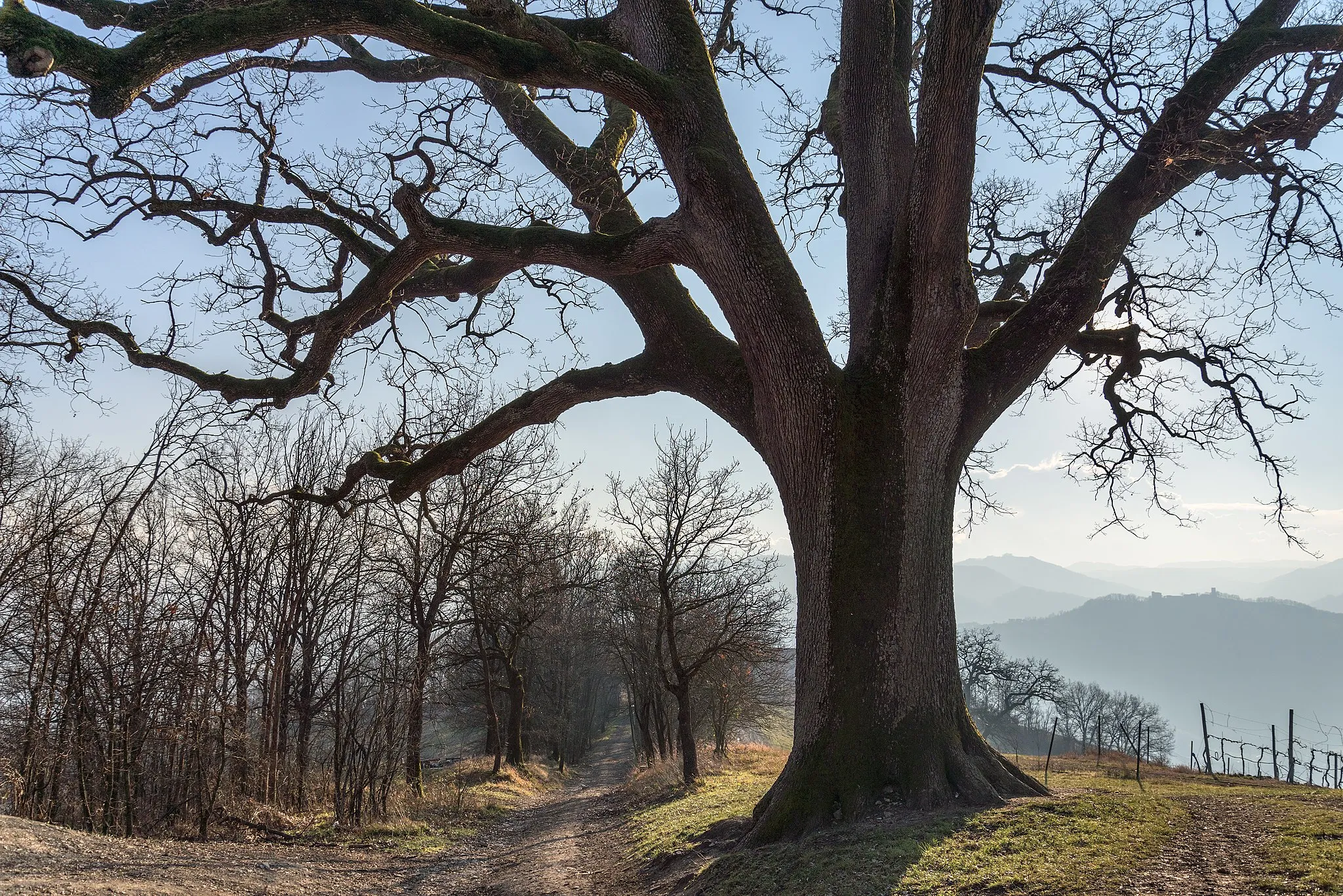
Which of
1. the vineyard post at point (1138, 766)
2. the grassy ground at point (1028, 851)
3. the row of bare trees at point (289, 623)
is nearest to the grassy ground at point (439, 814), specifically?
the row of bare trees at point (289, 623)

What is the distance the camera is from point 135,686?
314 inches

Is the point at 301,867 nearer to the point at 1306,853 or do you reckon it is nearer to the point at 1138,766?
the point at 1306,853

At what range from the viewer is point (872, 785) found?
534 cm

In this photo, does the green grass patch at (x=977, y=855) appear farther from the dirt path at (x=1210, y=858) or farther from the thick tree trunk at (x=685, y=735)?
the thick tree trunk at (x=685, y=735)

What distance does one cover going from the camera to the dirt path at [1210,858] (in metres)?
3.77

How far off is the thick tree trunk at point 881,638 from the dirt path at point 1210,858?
3.83 feet

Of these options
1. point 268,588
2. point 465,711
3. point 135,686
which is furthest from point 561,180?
point 465,711

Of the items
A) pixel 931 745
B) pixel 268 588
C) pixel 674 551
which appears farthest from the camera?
pixel 674 551

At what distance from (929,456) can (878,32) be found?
394 cm

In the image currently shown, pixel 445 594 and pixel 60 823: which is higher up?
pixel 445 594

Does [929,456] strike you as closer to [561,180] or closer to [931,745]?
[931,745]

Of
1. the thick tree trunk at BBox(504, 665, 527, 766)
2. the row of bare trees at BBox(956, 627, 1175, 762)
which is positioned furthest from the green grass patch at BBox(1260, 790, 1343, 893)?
the row of bare trees at BBox(956, 627, 1175, 762)

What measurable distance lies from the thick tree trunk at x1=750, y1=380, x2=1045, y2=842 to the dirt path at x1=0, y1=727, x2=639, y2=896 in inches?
95.4

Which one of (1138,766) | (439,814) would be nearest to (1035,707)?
(1138,766)
